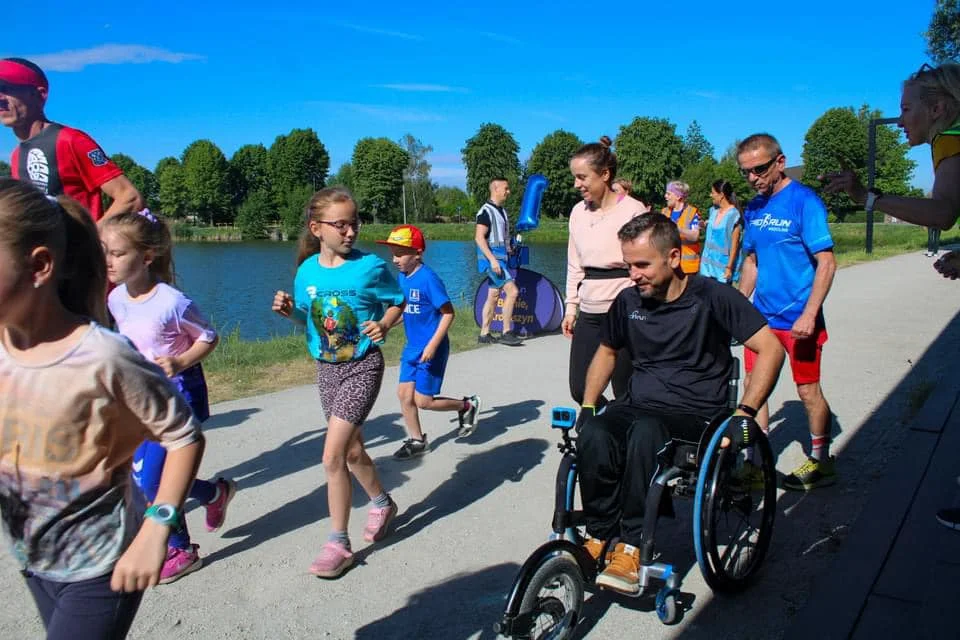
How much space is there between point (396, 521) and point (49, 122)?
2.89m

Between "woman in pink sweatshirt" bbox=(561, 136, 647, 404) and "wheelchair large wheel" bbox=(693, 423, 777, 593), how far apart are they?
1.17 meters

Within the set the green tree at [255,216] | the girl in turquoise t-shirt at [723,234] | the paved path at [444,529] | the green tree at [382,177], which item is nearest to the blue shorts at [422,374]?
the paved path at [444,529]

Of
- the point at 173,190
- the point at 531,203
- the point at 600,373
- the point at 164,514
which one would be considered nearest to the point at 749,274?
the point at 600,373

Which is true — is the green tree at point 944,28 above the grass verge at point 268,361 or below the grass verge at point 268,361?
above

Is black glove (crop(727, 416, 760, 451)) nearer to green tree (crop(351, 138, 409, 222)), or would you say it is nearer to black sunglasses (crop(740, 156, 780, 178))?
black sunglasses (crop(740, 156, 780, 178))

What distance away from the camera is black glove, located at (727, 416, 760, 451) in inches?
124

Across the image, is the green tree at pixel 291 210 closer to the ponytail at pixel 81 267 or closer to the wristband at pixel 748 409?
the wristband at pixel 748 409

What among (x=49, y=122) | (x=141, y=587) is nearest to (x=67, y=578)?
(x=141, y=587)

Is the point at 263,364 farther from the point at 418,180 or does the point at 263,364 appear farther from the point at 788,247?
the point at 418,180

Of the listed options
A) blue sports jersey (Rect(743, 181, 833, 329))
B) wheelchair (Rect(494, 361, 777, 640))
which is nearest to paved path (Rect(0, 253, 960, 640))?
wheelchair (Rect(494, 361, 777, 640))

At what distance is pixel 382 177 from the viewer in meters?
86.6

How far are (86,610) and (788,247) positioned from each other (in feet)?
13.0

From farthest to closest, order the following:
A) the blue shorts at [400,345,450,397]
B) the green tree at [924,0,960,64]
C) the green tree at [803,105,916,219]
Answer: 1. the green tree at [803,105,916,219]
2. the green tree at [924,0,960,64]
3. the blue shorts at [400,345,450,397]

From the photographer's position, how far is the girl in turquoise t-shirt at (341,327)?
11.7 ft
